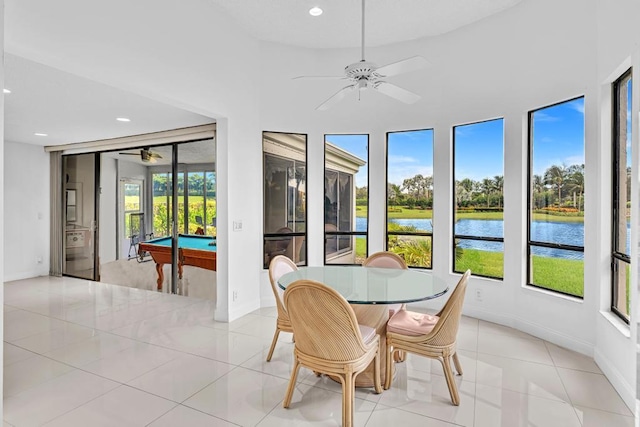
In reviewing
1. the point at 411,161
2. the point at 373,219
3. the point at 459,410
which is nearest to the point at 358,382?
the point at 459,410

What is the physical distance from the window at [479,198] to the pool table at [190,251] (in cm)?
335

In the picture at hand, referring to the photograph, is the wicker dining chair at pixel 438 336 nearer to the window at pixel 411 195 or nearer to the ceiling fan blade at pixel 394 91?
the ceiling fan blade at pixel 394 91

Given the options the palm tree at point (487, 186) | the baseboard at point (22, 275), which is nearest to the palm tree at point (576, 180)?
the palm tree at point (487, 186)

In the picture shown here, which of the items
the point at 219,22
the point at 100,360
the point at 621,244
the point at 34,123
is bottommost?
the point at 100,360

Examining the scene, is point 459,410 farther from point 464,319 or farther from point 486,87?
point 486,87

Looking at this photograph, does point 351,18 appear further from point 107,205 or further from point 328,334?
point 107,205

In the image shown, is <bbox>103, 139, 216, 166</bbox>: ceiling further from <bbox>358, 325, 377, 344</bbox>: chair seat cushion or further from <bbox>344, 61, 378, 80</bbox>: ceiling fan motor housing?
<bbox>358, 325, 377, 344</bbox>: chair seat cushion

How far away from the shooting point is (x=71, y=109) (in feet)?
13.2

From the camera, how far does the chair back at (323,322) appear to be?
2.00 m

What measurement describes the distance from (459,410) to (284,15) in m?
4.10

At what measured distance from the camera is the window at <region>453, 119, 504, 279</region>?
4.09 metres

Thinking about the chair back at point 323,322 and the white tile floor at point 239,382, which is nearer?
the chair back at point 323,322

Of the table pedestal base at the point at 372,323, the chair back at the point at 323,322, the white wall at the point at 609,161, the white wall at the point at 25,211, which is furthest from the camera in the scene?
the white wall at the point at 25,211

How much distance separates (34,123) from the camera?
185 inches
